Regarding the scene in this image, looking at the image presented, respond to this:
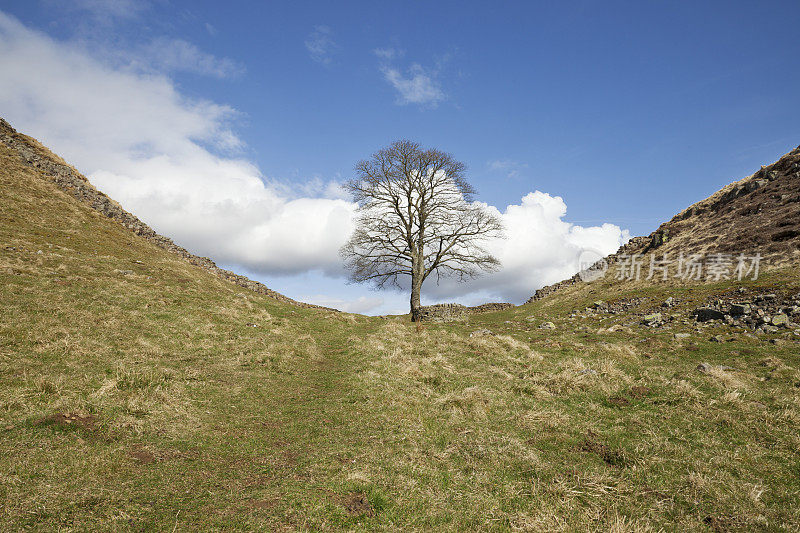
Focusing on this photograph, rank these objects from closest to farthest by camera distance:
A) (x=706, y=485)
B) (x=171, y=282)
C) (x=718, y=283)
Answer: (x=706, y=485) → (x=171, y=282) → (x=718, y=283)

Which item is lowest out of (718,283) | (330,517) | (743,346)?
(330,517)

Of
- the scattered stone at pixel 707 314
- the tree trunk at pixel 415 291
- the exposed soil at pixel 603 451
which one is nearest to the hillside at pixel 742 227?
the scattered stone at pixel 707 314

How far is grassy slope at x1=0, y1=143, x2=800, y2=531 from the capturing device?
607 centimetres

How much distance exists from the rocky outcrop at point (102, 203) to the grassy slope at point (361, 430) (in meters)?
19.6

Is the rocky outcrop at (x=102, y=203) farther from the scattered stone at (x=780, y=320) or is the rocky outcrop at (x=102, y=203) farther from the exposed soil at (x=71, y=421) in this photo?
the scattered stone at (x=780, y=320)

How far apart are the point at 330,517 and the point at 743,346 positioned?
76.6ft

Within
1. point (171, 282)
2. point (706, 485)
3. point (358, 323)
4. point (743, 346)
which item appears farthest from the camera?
point (358, 323)

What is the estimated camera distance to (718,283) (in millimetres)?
33312

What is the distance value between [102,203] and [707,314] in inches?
2202

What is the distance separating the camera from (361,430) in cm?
916

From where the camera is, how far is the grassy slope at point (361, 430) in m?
6.07

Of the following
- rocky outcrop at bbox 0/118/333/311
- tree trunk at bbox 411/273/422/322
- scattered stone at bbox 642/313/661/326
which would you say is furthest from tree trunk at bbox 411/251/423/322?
scattered stone at bbox 642/313/661/326

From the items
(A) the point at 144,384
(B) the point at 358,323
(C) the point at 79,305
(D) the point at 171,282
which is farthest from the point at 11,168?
(A) the point at 144,384

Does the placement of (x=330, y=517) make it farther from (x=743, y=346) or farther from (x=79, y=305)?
(x=743, y=346)
